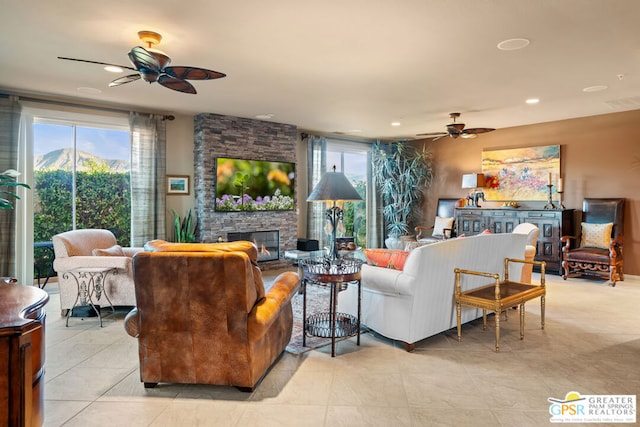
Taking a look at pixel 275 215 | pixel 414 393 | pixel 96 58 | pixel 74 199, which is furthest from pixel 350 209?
pixel 414 393

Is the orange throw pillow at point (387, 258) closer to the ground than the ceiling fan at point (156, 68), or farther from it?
closer to the ground

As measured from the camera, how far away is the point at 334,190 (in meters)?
3.29

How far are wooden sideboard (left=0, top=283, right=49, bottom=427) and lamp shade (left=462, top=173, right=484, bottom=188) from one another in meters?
7.40

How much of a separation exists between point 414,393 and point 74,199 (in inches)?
215

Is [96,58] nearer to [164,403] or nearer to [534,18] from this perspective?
[164,403]

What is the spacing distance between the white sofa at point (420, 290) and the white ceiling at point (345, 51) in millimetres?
1776

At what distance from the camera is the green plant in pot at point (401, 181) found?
8.70 meters

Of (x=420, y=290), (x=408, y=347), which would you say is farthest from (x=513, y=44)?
(x=408, y=347)

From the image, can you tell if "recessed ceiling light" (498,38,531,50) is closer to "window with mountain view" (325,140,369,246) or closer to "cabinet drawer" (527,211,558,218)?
"cabinet drawer" (527,211,558,218)

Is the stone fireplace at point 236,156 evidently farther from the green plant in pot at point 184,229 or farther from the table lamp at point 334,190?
the table lamp at point 334,190

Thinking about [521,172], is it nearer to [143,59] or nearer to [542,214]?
[542,214]

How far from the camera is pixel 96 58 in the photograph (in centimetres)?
396

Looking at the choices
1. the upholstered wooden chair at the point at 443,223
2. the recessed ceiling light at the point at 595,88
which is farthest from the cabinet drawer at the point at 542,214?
the recessed ceiling light at the point at 595,88

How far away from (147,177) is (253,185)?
1.73 m
